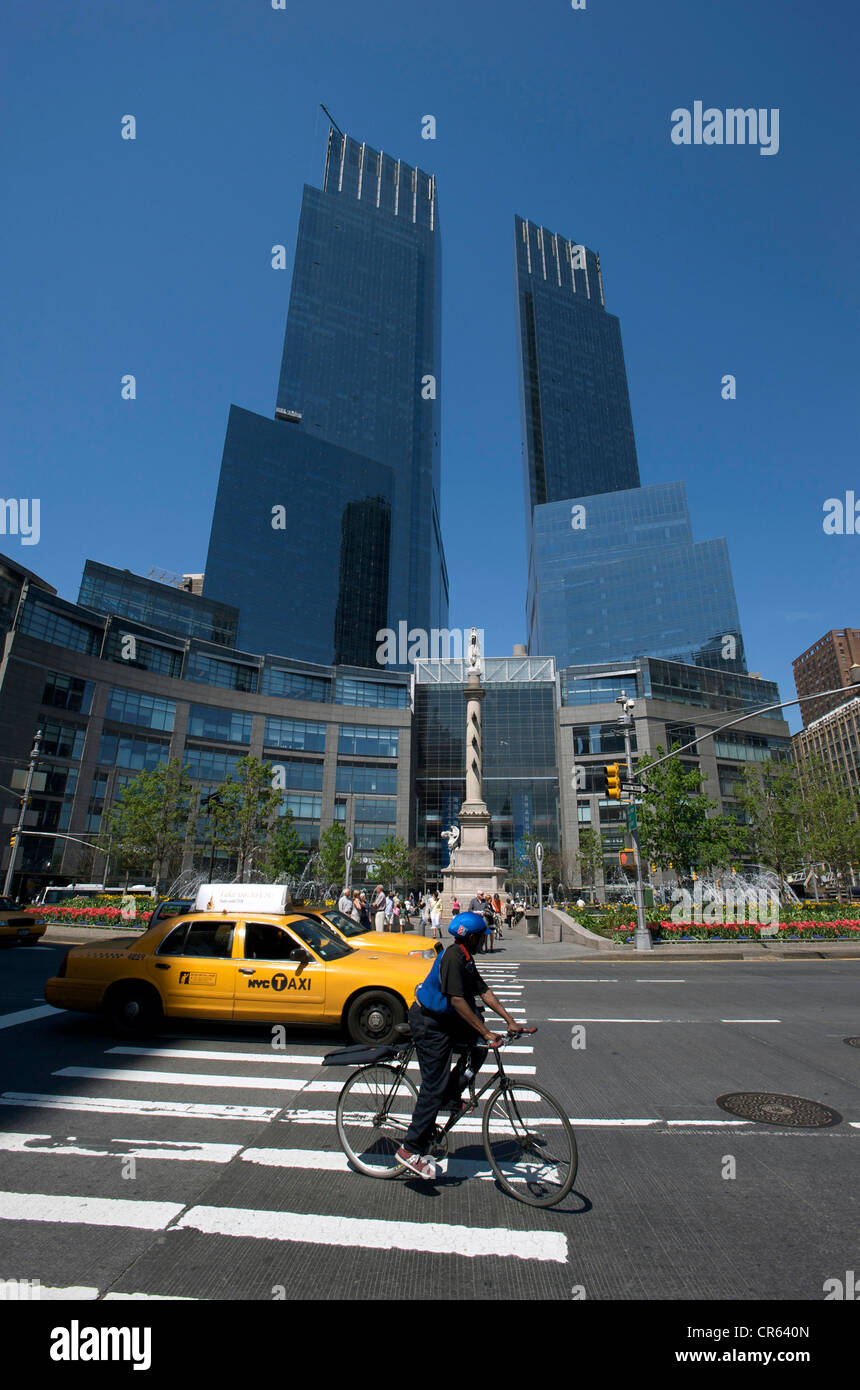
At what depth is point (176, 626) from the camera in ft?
310

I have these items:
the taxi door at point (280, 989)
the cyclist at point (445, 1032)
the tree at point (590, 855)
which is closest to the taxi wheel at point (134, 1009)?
the taxi door at point (280, 989)

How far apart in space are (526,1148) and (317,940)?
194 inches

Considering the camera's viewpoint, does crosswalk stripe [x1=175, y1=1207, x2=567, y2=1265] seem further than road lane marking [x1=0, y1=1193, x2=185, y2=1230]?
No

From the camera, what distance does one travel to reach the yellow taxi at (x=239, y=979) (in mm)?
8453

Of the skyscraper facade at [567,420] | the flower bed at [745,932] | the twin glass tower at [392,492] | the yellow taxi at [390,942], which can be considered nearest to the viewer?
the yellow taxi at [390,942]

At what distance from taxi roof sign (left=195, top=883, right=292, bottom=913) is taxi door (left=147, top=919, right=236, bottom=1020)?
1.59m

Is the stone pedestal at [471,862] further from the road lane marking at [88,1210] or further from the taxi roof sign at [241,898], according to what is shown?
the road lane marking at [88,1210]

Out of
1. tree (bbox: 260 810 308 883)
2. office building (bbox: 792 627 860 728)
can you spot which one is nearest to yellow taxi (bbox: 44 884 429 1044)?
tree (bbox: 260 810 308 883)

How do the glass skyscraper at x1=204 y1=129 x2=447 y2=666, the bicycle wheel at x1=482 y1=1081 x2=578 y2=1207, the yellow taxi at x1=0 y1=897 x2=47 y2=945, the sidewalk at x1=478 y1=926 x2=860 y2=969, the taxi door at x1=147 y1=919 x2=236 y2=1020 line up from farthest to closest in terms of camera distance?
the glass skyscraper at x1=204 y1=129 x2=447 y2=666
the sidewalk at x1=478 y1=926 x2=860 y2=969
the yellow taxi at x1=0 y1=897 x2=47 y2=945
the taxi door at x1=147 y1=919 x2=236 y2=1020
the bicycle wheel at x1=482 y1=1081 x2=578 y2=1207

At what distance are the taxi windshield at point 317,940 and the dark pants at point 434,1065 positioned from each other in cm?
425

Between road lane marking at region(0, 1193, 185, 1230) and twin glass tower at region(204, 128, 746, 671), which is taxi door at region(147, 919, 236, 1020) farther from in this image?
twin glass tower at region(204, 128, 746, 671)

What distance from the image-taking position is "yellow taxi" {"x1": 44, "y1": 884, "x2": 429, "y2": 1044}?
845 cm
